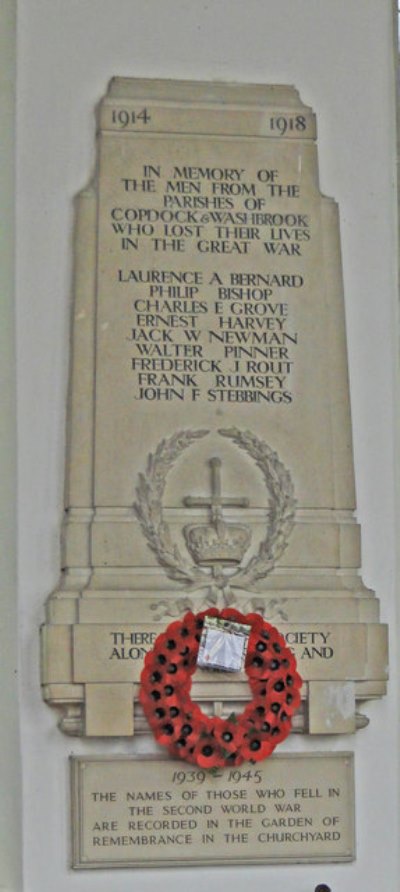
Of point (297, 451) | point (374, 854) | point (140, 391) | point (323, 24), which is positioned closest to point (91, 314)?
point (140, 391)

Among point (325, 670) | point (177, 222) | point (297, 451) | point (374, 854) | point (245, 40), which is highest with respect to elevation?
point (245, 40)

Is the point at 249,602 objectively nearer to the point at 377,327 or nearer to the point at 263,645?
the point at 263,645

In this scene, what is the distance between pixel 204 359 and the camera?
9.39 meters

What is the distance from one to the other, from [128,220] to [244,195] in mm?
508

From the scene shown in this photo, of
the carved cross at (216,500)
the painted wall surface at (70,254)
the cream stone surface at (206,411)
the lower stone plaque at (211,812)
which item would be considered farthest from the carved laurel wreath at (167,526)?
the lower stone plaque at (211,812)

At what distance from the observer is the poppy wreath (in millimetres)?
9031

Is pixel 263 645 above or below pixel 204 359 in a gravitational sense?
below

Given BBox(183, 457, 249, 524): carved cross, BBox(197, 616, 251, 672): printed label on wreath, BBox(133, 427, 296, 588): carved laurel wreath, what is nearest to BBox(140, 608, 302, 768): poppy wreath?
BBox(197, 616, 251, 672): printed label on wreath

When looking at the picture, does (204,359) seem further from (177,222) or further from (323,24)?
(323,24)

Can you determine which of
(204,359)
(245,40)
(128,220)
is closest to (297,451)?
(204,359)

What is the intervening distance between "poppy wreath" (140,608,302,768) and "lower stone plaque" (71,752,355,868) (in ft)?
0.40

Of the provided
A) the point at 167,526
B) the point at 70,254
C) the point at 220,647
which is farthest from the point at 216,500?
the point at 70,254

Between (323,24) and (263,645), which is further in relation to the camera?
(323,24)

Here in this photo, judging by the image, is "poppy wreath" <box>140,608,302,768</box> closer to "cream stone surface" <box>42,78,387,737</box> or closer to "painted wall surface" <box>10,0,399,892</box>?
"cream stone surface" <box>42,78,387,737</box>
